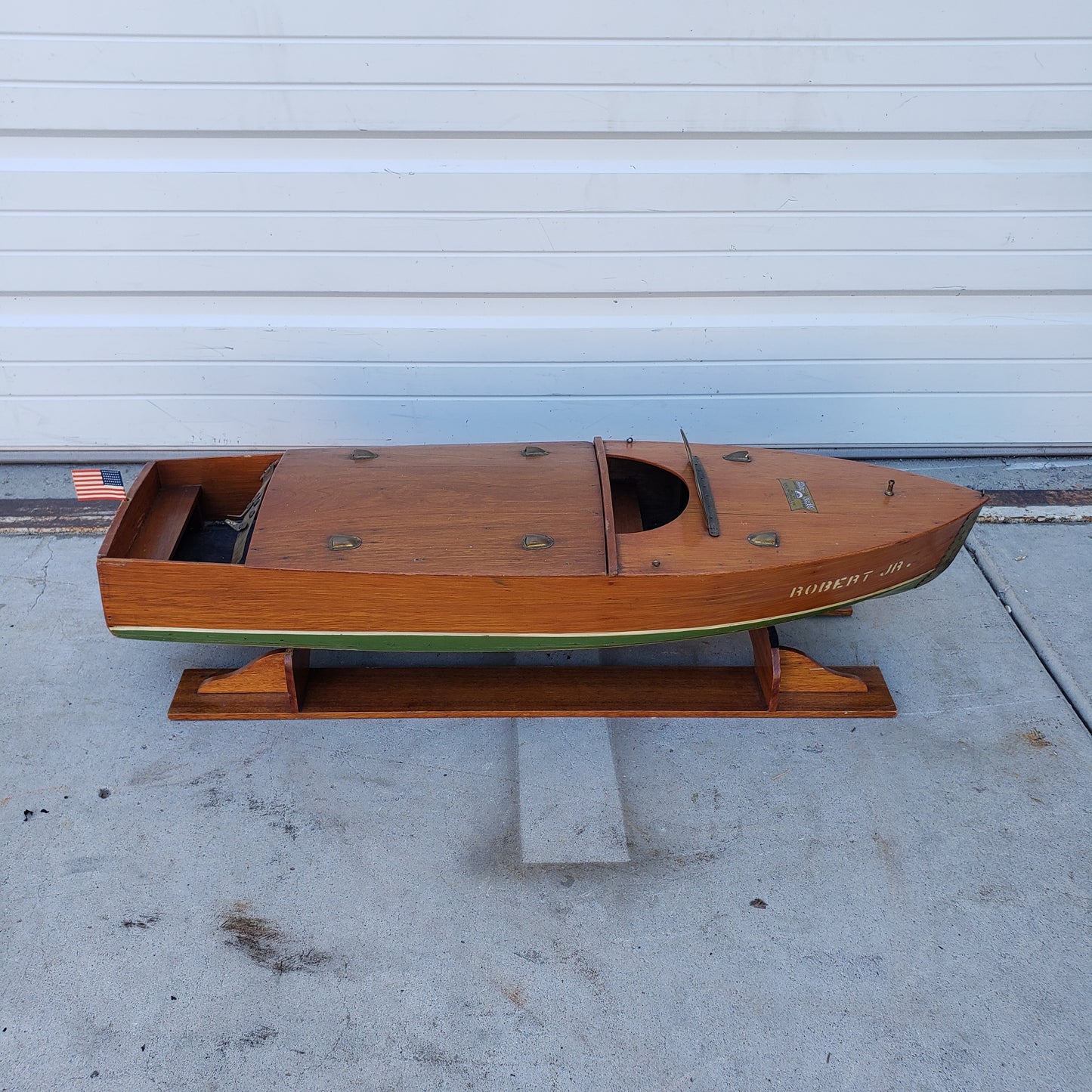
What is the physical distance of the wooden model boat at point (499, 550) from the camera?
9.62 feet

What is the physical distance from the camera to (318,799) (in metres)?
3.05

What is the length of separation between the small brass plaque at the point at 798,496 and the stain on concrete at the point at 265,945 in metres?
2.16

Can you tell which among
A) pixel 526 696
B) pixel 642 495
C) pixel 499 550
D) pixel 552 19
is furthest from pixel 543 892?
pixel 552 19

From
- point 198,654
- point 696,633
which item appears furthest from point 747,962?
point 198,654

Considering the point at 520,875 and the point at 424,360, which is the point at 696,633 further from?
the point at 424,360

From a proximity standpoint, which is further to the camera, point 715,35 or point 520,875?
point 715,35

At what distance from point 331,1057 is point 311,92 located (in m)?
3.49

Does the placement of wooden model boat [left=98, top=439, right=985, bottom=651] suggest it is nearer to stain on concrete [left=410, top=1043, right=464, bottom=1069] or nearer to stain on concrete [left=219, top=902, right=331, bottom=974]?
stain on concrete [left=219, top=902, right=331, bottom=974]

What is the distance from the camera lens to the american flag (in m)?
3.37

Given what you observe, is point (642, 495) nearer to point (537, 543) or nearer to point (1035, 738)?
point (537, 543)

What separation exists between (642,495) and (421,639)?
115cm

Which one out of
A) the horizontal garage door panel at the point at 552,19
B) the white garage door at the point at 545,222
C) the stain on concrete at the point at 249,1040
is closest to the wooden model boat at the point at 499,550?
the white garage door at the point at 545,222

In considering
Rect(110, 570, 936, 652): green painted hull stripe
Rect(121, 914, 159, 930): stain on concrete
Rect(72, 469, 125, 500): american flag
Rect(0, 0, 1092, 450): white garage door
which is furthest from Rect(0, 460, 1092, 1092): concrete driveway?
Rect(0, 0, 1092, 450): white garage door

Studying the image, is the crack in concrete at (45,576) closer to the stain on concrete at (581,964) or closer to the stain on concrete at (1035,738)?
the stain on concrete at (581,964)
